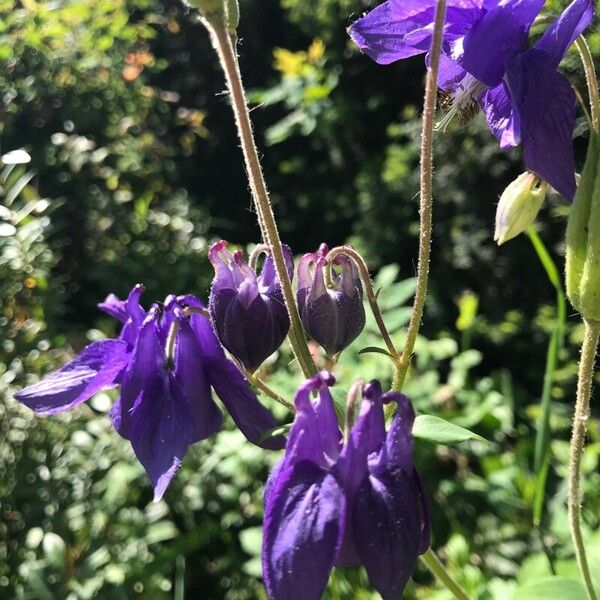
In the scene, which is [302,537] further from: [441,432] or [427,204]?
[427,204]

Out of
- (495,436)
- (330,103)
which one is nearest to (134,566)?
(495,436)

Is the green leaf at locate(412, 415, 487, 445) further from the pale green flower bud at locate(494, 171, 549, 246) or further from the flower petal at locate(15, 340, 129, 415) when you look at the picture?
the flower petal at locate(15, 340, 129, 415)

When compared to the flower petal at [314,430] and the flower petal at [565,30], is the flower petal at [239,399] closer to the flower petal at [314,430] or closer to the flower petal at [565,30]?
the flower petal at [314,430]

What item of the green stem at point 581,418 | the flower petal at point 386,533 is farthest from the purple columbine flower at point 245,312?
the green stem at point 581,418

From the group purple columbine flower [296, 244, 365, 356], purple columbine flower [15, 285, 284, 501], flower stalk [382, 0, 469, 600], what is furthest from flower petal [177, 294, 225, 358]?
flower stalk [382, 0, 469, 600]

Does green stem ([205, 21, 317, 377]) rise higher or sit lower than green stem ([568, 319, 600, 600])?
higher

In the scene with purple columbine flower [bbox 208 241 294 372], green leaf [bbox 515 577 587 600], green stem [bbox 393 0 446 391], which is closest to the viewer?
green stem [bbox 393 0 446 391]

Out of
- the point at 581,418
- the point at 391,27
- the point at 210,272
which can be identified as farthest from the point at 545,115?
the point at 210,272
